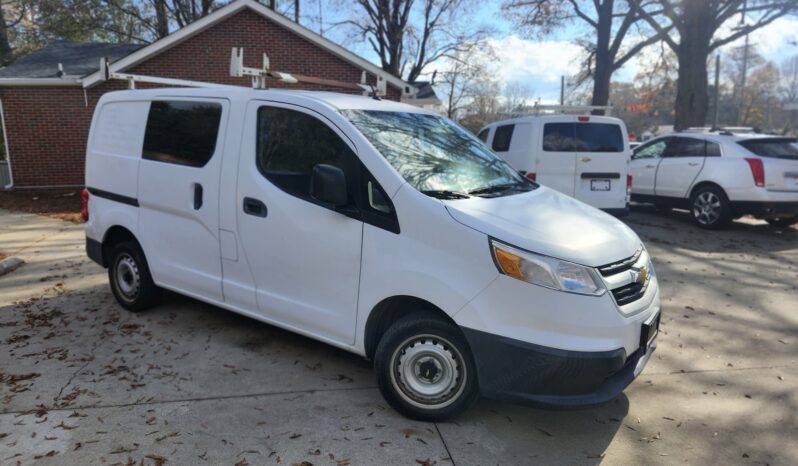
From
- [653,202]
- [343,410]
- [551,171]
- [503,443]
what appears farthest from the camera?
[653,202]

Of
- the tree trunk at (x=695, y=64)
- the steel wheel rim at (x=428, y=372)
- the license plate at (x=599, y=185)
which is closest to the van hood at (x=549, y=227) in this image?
the steel wheel rim at (x=428, y=372)

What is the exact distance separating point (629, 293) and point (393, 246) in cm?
137

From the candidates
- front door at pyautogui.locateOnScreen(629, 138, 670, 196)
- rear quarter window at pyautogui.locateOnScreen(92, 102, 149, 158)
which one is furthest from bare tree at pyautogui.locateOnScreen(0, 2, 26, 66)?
front door at pyautogui.locateOnScreen(629, 138, 670, 196)

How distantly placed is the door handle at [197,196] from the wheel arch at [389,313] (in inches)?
67.7

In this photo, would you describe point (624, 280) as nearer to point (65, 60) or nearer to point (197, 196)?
point (197, 196)

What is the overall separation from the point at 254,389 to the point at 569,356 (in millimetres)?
2087

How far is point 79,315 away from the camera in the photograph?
514 centimetres

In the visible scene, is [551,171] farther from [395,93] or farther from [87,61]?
[87,61]

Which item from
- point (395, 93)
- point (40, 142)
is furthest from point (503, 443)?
point (40, 142)

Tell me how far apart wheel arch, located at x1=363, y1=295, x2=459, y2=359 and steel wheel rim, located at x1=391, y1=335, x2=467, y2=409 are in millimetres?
167

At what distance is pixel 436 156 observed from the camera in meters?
3.79

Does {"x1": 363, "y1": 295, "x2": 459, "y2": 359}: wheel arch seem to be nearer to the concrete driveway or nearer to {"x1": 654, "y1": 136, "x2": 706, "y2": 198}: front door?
the concrete driveway

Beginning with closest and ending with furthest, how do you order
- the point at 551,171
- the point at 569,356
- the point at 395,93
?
the point at 569,356 < the point at 551,171 < the point at 395,93

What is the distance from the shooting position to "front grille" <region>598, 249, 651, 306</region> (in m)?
3.02
